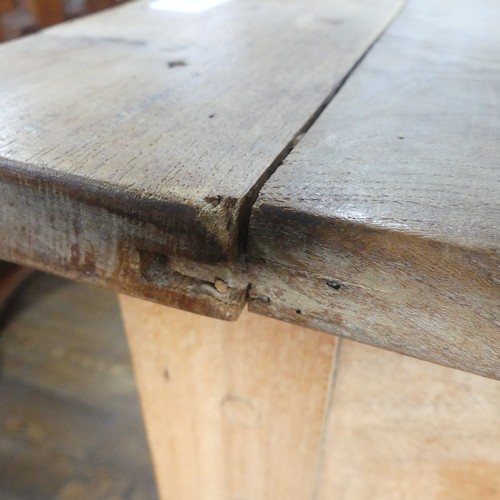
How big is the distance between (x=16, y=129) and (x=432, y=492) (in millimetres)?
362

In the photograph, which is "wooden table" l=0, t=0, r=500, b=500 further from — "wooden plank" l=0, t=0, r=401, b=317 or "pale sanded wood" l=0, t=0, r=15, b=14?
"pale sanded wood" l=0, t=0, r=15, b=14

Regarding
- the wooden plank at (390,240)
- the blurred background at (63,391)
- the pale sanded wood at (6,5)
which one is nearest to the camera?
the wooden plank at (390,240)

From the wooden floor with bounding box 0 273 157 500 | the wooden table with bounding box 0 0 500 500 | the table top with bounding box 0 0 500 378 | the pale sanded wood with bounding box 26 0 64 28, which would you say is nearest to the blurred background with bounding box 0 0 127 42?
the pale sanded wood with bounding box 26 0 64 28

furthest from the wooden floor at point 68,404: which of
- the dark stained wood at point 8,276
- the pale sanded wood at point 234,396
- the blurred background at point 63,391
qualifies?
the pale sanded wood at point 234,396

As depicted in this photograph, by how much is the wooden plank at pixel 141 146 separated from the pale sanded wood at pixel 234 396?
0.43 ft

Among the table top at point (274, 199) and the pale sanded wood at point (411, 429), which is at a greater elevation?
the table top at point (274, 199)

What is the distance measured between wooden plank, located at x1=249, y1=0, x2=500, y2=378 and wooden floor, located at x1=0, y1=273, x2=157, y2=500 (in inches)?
32.4

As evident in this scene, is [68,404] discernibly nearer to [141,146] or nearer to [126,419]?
[126,419]

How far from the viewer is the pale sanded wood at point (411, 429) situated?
336mm

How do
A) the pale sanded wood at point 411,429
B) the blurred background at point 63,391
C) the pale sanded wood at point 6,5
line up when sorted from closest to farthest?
the pale sanded wood at point 411,429 < the pale sanded wood at point 6,5 < the blurred background at point 63,391

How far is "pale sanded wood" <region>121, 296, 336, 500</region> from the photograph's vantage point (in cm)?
37

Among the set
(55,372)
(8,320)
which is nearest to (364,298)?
(55,372)

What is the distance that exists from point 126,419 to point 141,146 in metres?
0.89

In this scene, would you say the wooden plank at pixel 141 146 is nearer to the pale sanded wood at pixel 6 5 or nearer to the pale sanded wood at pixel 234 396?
the pale sanded wood at pixel 234 396
